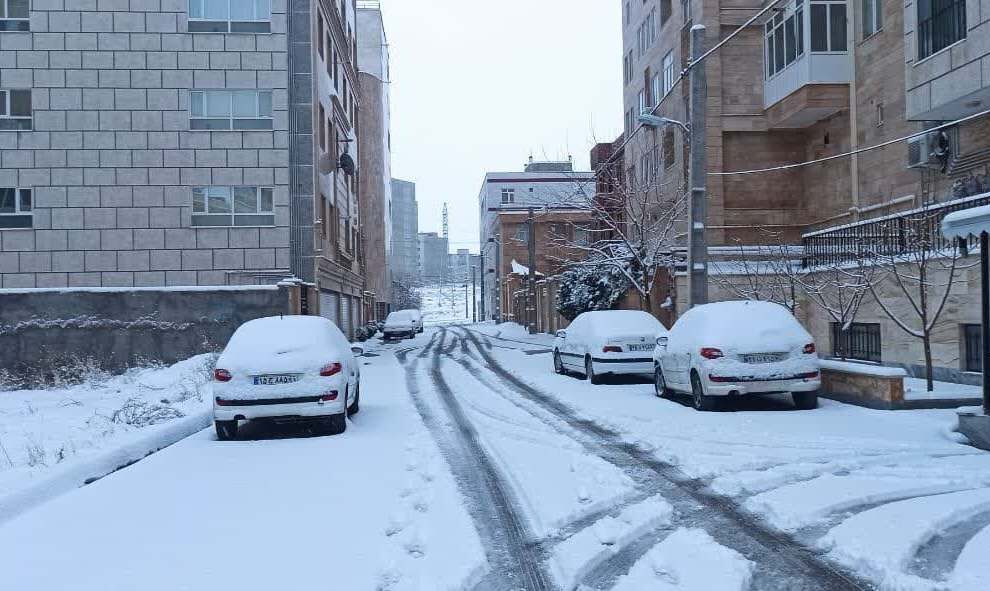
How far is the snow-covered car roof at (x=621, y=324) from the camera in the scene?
17.3 metres

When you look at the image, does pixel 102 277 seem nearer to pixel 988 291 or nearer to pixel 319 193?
pixel 319 193

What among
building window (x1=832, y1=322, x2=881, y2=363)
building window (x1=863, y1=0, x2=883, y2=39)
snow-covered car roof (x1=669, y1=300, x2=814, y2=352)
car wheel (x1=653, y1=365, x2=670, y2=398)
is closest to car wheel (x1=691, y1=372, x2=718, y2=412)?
snow-covered car roof (x1=669, y1=300, x2=814, y2=352)

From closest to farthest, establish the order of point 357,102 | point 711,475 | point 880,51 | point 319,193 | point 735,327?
point 711,475, point 735,327, point 880,51, point 319,193, point 357,102

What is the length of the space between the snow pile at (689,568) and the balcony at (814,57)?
72.3ft

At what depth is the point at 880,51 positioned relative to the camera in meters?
23.0

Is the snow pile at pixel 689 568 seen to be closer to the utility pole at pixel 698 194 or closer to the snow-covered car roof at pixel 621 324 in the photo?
the utility pole at pixel 698 194

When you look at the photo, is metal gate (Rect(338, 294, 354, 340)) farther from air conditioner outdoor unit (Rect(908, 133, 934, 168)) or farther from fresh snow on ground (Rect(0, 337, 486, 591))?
fresh snow on ground (Rect(0, 337, 486, 591))

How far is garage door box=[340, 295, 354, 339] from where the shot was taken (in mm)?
40834

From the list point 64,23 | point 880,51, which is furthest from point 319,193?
point 880,51

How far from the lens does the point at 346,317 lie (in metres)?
42.8

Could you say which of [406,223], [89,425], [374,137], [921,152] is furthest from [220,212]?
[406,223]

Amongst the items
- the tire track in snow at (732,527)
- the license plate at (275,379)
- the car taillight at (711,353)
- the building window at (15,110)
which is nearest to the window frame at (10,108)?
the building window at (15,110)

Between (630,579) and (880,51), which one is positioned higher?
(880,51)

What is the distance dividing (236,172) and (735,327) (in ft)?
70.9
